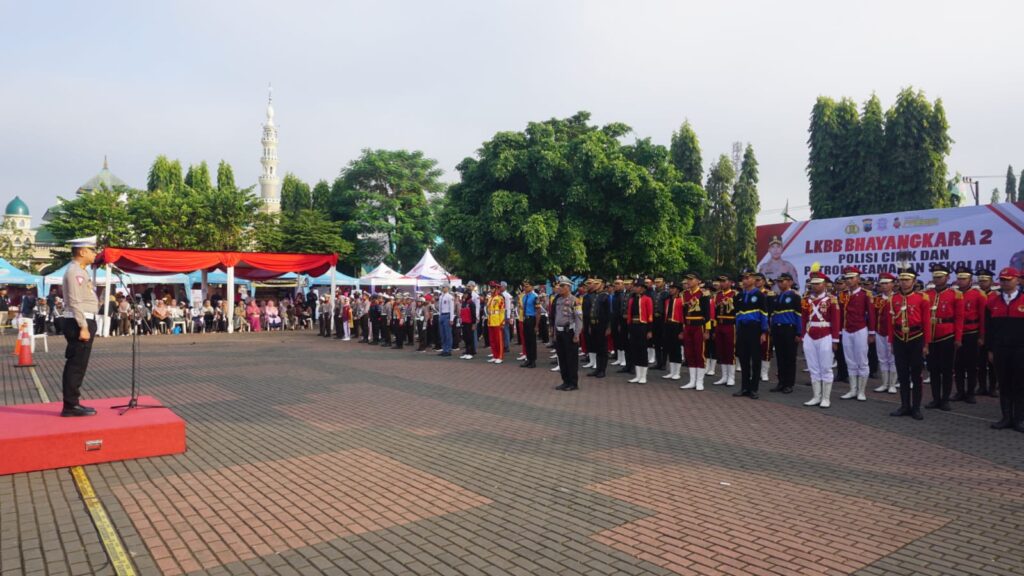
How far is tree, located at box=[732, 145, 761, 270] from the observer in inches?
1532

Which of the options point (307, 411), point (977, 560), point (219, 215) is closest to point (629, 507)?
point (977, 560)

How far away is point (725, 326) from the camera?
11578 mm

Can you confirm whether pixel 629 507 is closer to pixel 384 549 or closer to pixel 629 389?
pixel 384 549

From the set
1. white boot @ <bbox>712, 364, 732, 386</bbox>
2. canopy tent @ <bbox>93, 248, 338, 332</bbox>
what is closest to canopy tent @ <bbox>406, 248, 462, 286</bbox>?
canopy tent @ <bbox>93, 248, 338, 332</bbox>

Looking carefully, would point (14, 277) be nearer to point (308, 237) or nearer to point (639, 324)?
point (308, 237)

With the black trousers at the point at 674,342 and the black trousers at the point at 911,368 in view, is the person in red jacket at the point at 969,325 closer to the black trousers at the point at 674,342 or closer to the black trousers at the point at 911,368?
the black trousers at the point at 911,368

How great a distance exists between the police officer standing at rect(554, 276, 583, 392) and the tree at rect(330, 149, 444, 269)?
131 ft

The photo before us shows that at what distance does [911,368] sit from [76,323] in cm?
1025

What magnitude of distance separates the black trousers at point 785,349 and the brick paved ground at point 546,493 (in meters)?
1.33

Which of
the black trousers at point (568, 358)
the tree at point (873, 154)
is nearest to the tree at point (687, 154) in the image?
the tree at point (873, 154)

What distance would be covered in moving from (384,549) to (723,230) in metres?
39.1

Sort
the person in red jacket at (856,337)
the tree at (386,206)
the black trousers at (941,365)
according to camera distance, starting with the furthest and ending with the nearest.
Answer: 1. the tree at (386,206)
2. the person in red jacket at (856,337)
3. the black trousers at (941,365)

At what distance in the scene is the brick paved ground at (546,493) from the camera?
162 inches

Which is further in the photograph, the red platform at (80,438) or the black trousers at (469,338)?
the black trousers at (469,338)
